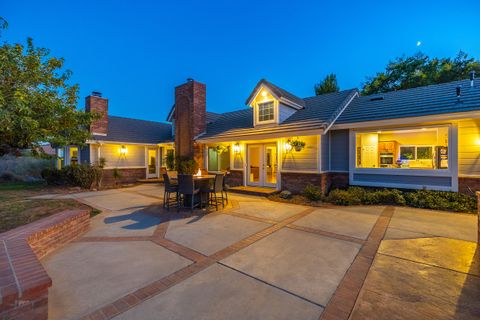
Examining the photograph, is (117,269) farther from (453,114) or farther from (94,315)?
(453,114)

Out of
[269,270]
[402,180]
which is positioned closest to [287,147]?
[402,180]

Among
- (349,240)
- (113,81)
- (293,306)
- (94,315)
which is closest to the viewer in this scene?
(94,315)

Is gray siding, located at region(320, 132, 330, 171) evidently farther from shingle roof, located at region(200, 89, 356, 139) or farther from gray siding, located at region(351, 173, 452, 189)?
gray siding, located at region(351, 173, 452, 189)

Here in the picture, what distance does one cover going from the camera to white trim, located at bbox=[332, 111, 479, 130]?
7029 mm

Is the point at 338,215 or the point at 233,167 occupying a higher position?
the point at 233,167

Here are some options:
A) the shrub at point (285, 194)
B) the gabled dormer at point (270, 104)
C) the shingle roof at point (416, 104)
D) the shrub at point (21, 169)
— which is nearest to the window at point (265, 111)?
the gabled dormer at point (270, 104)

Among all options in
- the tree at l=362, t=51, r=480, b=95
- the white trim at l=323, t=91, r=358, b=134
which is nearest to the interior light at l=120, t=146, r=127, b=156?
the white trim at l=323, t=91, r=358, b=134

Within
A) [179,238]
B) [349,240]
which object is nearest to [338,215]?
[349,240]

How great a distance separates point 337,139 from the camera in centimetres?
991

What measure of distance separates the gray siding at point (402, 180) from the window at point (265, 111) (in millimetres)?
5104

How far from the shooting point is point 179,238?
15.5ft

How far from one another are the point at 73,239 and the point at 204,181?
3.86 metres

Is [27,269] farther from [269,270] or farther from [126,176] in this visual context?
[126,176]

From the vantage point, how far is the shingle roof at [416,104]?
25.1 feet
